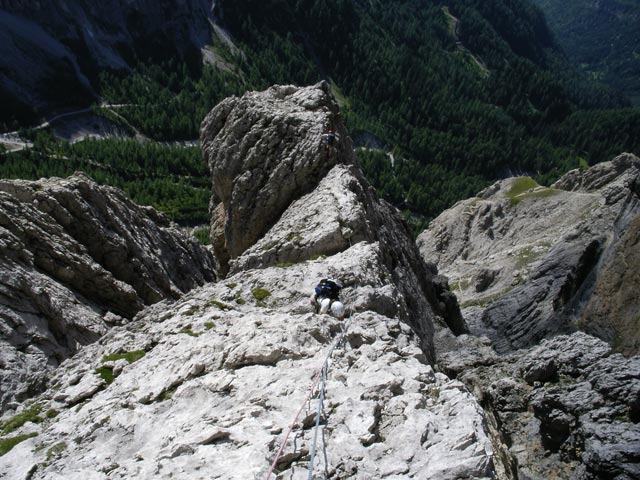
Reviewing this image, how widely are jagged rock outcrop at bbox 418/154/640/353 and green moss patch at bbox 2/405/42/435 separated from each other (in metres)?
36.8

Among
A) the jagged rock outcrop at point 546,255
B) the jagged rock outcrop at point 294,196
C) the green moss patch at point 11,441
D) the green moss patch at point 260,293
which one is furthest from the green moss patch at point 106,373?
the jagged rock outcrop at point 546,255

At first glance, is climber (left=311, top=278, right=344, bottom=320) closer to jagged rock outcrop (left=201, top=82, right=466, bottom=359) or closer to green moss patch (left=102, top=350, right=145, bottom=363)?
jagged rock outcrop (left=201, top=82, right=466, bottom=359)

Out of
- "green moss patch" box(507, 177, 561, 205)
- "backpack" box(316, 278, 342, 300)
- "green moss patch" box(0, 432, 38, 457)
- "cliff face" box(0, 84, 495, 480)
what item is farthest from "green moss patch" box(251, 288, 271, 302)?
"green moss patch" box(507, 177, 561, 205)

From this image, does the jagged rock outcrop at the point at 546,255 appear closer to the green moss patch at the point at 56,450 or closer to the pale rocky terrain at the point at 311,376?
the pale rocky terrain at the point at 311,376

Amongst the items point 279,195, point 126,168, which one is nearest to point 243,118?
point 279,195

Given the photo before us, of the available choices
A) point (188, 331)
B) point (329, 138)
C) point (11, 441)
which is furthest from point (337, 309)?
point (329, 138)

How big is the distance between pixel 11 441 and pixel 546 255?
83.6m

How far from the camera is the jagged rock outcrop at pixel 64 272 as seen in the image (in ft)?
94.0

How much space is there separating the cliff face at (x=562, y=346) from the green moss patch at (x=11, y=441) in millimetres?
18573

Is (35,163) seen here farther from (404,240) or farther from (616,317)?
(616,317)

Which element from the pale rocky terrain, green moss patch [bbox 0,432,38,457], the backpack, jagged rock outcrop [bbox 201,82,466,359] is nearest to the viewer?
the pale rocky terrain

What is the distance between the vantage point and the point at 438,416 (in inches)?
A: 571

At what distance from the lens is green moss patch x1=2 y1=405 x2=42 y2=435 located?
18047mm

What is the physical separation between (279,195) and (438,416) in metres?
32.3
